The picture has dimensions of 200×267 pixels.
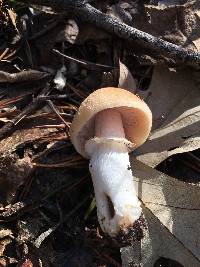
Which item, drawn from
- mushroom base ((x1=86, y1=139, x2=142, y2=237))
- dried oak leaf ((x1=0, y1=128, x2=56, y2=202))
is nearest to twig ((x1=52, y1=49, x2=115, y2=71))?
mushroom base ((x1=86, y1=139, x2=142, y2=237))

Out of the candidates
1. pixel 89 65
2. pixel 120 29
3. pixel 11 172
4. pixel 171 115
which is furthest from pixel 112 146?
pixel 120 29

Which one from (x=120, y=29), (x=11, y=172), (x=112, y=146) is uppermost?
(x=120, y=29)

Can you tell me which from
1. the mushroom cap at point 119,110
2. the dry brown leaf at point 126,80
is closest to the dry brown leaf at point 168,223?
the mushroom cap at point 119,110

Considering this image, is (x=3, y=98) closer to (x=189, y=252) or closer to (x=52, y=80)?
(x=52, y=80)

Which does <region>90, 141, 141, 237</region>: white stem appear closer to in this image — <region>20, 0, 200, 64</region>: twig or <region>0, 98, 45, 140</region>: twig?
<region>0, 98, 45, 140</region>: twig

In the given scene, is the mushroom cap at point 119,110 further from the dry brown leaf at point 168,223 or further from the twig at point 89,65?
the twig at point 89,65

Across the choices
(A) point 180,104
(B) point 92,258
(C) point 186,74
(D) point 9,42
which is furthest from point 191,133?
(D) point 9,42

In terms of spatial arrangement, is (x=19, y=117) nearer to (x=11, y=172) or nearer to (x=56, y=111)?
(x=56, y=111)
